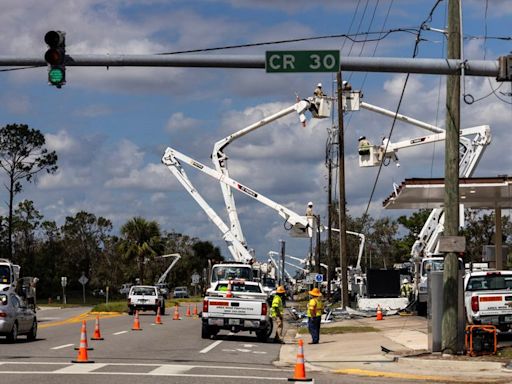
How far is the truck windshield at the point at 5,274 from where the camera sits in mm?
28703

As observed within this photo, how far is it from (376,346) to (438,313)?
5405 mm

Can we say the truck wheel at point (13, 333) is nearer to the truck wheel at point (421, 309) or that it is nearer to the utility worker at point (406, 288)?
the truck wheel at point (421, 309)

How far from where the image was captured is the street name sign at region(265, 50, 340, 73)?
18281 mm

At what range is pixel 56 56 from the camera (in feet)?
59.3

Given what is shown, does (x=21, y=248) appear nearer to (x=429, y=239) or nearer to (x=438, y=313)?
(x=429, y=239)

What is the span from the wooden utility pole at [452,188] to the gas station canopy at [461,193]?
1613 centimetres

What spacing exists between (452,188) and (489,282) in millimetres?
6642

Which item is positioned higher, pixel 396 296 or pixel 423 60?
pixel 423 60

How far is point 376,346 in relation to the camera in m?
26.7

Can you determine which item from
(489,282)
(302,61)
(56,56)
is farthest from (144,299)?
(302,61)

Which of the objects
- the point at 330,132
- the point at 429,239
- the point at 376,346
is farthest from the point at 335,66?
the point at 330,132

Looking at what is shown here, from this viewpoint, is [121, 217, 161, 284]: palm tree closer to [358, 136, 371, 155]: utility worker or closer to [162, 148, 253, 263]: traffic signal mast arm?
[162, 148, 253, 263]: traffic signal mast arm

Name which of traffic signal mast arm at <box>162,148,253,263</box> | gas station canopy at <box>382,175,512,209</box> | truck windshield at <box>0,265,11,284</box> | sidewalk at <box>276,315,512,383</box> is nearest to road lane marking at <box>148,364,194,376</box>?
sidewalk at <box>276,315,512,383</box>

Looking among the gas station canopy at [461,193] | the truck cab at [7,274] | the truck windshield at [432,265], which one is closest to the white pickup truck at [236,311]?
the truck cab at [7,274]
